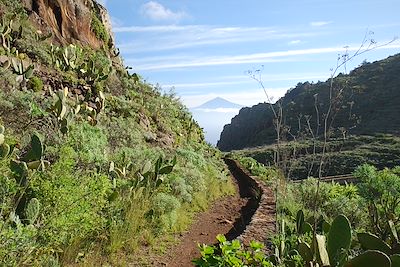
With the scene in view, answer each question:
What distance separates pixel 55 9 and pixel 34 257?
52.4 ft

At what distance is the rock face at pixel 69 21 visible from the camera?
17672 millimetres

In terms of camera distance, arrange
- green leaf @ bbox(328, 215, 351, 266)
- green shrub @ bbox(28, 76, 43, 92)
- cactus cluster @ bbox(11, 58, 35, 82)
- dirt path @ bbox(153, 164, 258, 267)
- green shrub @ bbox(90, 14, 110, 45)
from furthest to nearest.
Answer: green shrub @ bbox(90, 14, 110, 45) → green shrub @ bbox(28, 76, 43, 92) → cactus cluster @ bbox(11, 58, 35, 82) → dirt path @ bbox(153, 164, 258, 267) → green leaf @ bbox(328, 215, 351, 266)

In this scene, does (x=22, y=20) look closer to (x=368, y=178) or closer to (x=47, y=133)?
(x=47, y=133)

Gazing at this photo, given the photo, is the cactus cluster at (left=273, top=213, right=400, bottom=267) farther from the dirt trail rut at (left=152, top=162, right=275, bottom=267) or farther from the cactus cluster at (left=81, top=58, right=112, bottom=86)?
the cactus cluster at (left=81, top=58, right=112, bottom=86)

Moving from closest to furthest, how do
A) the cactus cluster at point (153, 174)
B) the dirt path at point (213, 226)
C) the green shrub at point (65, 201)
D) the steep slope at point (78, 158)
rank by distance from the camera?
the green shrub at point (65, 201), the steep slope at point (78, 158), the dirt path at point (213, 226), the cactus cluster at point (153, 174)

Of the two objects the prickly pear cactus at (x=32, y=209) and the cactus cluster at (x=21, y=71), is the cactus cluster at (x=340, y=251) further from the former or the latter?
the cactus cluster at (x=21, y=71)

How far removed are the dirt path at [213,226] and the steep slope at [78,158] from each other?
334mm

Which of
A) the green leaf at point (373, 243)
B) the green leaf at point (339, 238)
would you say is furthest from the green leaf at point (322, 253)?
the green leaf at point (373, 243)

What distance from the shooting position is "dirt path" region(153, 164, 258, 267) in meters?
6.79

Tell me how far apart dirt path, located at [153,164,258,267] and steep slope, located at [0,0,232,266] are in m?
0.33

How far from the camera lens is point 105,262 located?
581 cm

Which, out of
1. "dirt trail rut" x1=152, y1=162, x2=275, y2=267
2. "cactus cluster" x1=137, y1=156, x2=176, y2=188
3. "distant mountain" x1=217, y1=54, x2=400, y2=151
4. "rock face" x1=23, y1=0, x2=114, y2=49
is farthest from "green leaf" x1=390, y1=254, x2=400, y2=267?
"distant mountain" x1=217, y1=54, x2=400, y2=151

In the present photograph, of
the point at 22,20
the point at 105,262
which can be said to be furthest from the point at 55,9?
the point at 105,262

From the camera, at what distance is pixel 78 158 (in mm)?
6051
